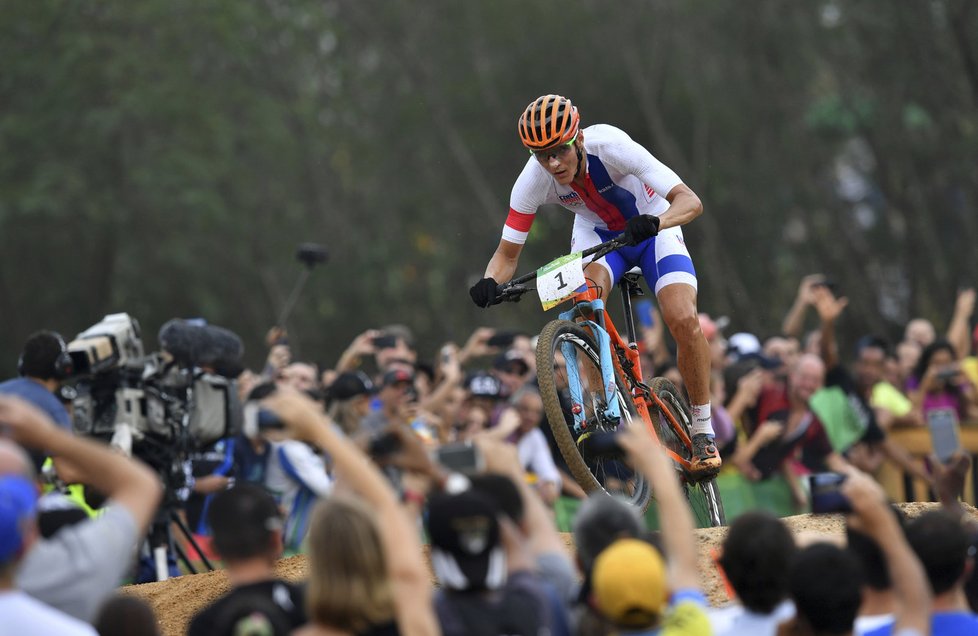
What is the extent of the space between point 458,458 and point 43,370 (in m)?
4.80

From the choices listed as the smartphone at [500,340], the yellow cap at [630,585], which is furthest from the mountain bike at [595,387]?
the yellow cap at [630,585]

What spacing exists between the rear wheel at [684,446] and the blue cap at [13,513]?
5.56 metres

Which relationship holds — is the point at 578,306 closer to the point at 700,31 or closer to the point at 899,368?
the point at 899,368

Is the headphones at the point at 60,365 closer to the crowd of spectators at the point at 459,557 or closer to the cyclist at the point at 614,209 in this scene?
the cyclist at the point at 614,209

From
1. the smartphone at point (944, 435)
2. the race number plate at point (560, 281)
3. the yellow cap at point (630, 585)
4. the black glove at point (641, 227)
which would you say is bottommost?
the yellow cap at point (630, 585)

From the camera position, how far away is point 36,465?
8.80m

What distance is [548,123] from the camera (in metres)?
8.63

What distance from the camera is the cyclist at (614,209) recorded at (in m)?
8.73

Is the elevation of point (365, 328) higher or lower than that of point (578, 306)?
higher

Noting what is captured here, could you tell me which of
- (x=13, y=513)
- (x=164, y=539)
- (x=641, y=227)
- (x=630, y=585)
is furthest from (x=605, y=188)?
(x=13, y=513)

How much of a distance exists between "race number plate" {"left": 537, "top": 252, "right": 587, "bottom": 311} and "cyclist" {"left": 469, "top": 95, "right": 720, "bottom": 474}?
42 centimetres

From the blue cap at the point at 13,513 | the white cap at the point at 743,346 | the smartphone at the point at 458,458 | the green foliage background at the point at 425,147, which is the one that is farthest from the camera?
the green foliage background at the point at 425,147

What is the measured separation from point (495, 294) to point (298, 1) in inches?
932

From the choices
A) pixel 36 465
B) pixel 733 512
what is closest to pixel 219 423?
pixel 36 465
